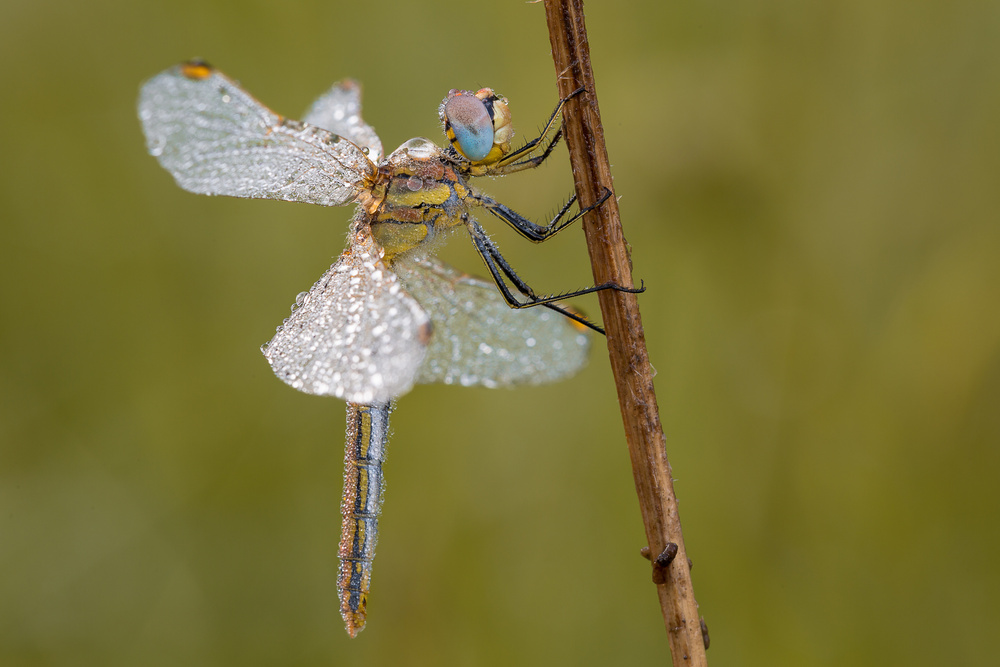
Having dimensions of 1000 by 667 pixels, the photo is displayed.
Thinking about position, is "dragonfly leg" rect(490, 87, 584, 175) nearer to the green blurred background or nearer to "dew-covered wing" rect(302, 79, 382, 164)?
"dew-covered wing" rect(302, 79, 382, 164)

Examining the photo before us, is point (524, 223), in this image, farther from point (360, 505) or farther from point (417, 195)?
point (360, 505)

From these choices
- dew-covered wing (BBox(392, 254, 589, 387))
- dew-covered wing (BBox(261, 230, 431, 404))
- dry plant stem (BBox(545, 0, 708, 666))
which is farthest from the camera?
dew-covered wing (BBox(392, 254, 589, 387))

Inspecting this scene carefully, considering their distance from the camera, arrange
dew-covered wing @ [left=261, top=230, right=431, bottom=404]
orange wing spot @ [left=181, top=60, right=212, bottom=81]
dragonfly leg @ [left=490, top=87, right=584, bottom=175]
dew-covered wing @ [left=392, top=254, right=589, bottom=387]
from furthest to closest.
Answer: dew-covered wing @ [left=392, top=254, right=589, bottom=387] < orange wing spot @ [left=181, top=60, right=212, bottom=81] < dragonfly leg @ [left=490, top=87, right=584, bottom=175] < dew-covered wing @ [left=261, top=230, right=431, bottom=404]

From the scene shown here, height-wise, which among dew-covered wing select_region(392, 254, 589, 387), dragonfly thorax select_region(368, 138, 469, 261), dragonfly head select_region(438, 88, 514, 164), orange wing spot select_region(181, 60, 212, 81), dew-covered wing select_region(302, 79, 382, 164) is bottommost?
dew-covered wing select_region(392, 254, 589, 387)

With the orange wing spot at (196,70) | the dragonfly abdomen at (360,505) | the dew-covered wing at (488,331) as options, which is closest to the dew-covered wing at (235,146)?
the orange wing spot at (196,70)

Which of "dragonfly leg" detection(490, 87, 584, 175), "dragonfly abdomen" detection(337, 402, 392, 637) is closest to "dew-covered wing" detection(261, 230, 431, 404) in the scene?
"dragonfly abdomen" detection(337, 402, 392, 637)

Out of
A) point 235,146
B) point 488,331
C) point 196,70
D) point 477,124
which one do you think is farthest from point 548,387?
point 196,70

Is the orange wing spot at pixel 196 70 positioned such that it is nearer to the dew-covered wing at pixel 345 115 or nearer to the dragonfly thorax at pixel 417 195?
the dew-covered wing at pixel 345 115
